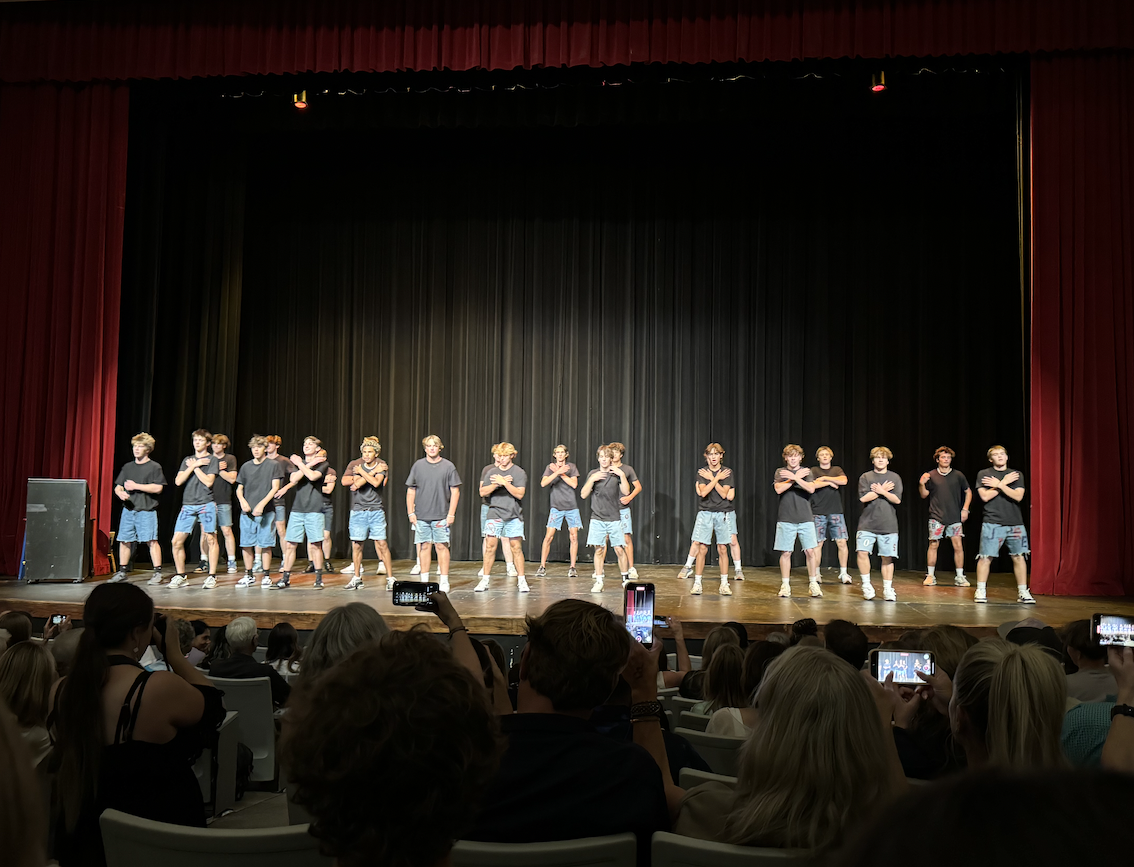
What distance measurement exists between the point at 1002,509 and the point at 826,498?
1652mm

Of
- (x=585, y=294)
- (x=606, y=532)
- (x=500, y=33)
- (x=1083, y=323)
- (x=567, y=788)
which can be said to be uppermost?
(x=500, y=33)

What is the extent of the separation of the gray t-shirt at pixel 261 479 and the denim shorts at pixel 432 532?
158 cm

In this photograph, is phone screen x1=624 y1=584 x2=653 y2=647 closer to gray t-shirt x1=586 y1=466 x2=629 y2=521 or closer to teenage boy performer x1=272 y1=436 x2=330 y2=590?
gray t-shirt x1=586 y1=466 x2=629 y2=521

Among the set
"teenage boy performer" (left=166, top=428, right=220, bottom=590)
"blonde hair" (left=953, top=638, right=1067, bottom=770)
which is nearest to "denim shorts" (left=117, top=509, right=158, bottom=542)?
"teenage boy performer" (left=166, top=428, right=220, bottom=590)

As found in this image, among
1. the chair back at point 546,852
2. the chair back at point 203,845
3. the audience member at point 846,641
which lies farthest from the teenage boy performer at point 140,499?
the chair back at point 546,852

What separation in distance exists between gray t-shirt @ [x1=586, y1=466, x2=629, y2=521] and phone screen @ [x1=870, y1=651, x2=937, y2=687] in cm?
693

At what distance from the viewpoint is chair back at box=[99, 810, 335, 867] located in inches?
71.8

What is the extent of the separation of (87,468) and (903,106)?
926 cm

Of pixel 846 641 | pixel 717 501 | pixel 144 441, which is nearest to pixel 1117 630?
pixel 846 641

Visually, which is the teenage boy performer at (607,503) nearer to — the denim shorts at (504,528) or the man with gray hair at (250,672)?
the denim shorts at (504,528)

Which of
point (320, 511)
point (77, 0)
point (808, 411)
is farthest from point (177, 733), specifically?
point (808, 411)

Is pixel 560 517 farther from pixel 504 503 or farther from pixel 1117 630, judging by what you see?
pixel 1117 630

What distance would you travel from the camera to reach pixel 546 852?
65.7 inches

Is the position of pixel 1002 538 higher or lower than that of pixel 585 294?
lower
